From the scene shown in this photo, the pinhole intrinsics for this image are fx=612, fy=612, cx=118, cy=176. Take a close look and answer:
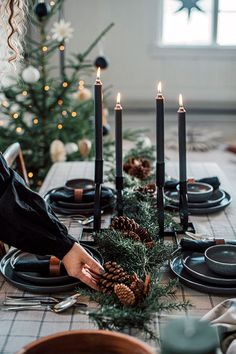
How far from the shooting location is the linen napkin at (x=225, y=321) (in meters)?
1.10

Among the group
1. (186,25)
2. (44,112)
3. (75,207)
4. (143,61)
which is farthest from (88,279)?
(186,25)

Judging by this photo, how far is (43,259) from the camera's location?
144 cm

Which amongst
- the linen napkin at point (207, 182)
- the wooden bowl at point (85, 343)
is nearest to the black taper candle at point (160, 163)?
the linen napkin at point (207, 182)

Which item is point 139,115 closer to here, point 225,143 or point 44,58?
point 225,143

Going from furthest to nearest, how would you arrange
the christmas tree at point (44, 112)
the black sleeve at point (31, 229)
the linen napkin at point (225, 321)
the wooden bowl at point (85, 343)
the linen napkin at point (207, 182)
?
the christmas tree at point (44, 112), the linen napkin at point (207, 182), the black sleeve at point (31, 229), the linen napkin at point (225, 321), the wooden bowl at point (85, 343)

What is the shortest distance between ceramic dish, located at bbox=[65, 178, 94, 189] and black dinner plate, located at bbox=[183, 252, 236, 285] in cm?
65

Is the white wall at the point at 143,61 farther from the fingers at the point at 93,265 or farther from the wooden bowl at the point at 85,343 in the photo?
the wooden bowl at the point at 85,343

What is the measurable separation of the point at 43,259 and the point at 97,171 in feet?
1.03

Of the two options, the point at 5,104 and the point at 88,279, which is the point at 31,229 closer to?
the point at 88,279

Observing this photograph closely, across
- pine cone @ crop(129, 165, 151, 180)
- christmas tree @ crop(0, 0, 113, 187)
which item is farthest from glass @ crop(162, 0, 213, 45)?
pine cone @ crop(129, 165, 151, 180)

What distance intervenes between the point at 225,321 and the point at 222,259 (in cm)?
28

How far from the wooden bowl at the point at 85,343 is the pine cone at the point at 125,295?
0.71 feet

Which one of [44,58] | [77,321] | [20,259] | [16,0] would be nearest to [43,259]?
[20,259]

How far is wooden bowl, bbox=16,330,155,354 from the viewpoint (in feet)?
2.99
